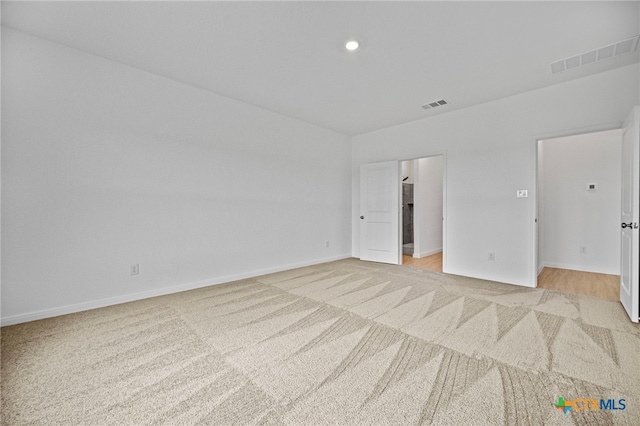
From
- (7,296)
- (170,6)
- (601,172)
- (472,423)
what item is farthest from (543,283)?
(7,296)

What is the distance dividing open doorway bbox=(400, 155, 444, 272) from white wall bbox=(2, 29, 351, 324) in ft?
9.18

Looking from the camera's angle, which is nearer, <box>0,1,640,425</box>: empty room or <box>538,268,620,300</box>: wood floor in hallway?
<box>0,1,640,425</box>: empty room

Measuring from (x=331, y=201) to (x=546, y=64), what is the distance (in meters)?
3.61

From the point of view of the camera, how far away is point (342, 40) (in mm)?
2484

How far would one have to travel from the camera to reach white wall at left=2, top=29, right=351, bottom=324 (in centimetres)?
247

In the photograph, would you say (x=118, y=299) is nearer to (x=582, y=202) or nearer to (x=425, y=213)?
(x=425, y=213)

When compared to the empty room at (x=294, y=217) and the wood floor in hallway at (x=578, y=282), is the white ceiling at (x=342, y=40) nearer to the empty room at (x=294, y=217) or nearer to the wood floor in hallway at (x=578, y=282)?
the empty room at (x=294, y=217)

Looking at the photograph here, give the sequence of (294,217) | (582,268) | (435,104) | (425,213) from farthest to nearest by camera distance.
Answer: (425,213) → (294,217) → (582,268) → (435,104)

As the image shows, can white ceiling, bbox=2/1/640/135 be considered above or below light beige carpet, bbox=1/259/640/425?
above

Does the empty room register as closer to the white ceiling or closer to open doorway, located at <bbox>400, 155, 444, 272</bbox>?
the white ceiling

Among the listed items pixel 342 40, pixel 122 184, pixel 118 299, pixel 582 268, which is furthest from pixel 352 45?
pixel 582 268

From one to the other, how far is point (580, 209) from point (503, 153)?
2.07 m

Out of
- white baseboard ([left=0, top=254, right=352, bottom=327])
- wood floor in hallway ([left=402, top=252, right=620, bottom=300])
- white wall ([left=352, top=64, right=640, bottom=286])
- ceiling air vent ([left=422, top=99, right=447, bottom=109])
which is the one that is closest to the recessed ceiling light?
ceiling air vent ([left=422, top=99, right=447, bottom=109])

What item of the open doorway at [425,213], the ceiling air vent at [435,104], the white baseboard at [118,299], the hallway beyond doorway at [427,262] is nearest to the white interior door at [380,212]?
the hallway beyond doorway at [427,262]
